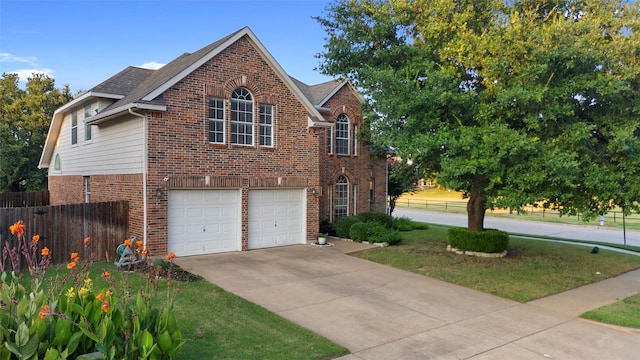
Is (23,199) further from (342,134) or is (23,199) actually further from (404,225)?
(404,225)

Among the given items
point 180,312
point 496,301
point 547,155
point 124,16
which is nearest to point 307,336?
A: point 180,312

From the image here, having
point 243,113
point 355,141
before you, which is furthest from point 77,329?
point 355,141

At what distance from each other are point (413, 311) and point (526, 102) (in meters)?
5.11

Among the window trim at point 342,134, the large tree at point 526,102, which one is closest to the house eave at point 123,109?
the large tree at point 526,102

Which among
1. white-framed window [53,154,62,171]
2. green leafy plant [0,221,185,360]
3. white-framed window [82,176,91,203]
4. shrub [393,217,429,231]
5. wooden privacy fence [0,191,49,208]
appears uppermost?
white-framed window [53,154,62,171]

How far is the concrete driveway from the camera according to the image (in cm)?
665

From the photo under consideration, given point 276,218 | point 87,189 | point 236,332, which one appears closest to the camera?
point 236,332

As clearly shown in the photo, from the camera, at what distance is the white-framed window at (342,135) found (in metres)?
20.8

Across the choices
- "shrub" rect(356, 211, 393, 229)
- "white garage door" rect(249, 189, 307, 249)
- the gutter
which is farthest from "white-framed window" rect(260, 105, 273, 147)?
"shrub" rect(356, 211, 393, 229)

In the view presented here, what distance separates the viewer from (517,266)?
13.0 metres

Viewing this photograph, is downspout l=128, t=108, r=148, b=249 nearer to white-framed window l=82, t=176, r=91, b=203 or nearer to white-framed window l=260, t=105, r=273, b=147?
white-framed window l=260, t=105, r=273, b=147

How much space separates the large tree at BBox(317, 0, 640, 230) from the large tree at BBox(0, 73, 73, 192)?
26.9 metres

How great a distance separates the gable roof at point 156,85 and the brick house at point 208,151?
40mm

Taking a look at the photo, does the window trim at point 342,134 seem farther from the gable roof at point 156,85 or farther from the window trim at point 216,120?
the window trim at point 216,120
